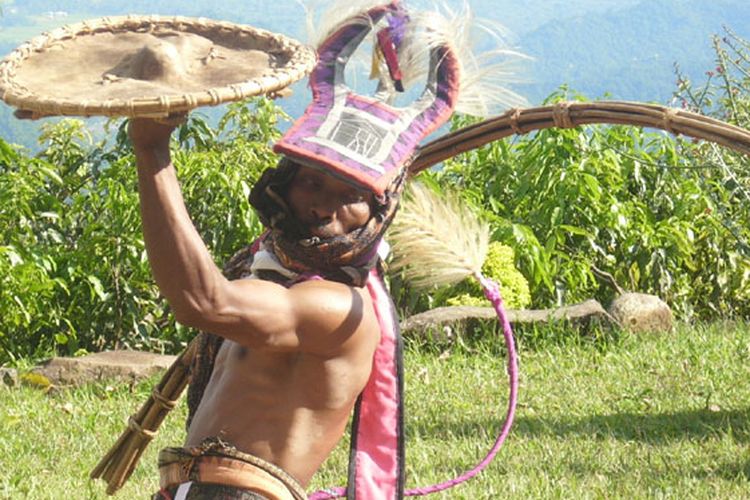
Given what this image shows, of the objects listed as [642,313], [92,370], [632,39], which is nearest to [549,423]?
[642,313]

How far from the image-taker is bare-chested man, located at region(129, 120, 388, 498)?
256cm

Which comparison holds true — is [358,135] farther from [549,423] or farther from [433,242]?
[549,423]

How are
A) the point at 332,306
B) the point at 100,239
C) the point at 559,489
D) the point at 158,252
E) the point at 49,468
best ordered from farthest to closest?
the point at 100,239, the point at 49,468, the point at 559,489, the point at 332,306, the point at 158,252

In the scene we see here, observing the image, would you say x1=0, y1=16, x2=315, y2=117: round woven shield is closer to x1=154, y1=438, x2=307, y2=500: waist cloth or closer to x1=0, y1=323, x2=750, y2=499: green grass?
x1=154, y1=438, x2=307, y2=500: waist cloth

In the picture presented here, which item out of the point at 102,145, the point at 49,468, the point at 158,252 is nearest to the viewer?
the point at 158,252

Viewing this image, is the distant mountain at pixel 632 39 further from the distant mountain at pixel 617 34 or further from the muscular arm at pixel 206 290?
the muscular arm at pixel 206 290

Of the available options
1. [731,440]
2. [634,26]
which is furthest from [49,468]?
[634,26]

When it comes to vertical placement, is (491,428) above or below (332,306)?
below

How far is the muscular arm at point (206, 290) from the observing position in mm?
2318

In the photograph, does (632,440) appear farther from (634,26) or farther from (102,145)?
(634,26)

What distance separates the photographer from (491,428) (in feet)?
17.1

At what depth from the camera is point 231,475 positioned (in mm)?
2799

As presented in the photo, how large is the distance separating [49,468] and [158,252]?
8.96 feet

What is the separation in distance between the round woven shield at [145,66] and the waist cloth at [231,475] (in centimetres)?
83
